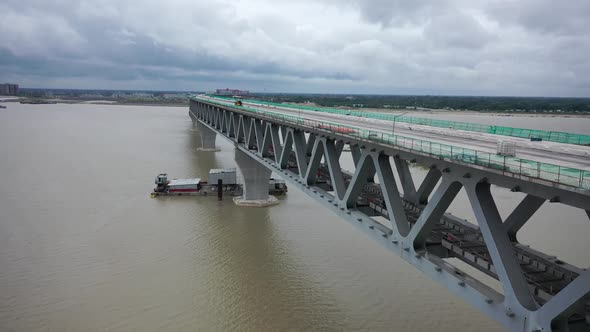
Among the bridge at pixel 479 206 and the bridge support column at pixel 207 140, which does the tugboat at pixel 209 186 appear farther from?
the bridge support column at pixel 207 140

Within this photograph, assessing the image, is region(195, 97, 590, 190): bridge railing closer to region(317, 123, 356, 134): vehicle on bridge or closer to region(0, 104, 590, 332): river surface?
region(317, 123, 356, 134): vehicle on bridge

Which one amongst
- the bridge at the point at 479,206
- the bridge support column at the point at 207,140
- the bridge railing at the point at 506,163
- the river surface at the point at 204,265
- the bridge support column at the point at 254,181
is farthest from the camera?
the bridge support column at the point at 207,140

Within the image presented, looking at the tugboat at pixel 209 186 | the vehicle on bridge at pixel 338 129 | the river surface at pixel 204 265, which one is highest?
the vehicle on bridge at pixel 338 129

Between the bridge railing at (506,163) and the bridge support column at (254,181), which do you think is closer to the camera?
the bridge railing at (506,163)

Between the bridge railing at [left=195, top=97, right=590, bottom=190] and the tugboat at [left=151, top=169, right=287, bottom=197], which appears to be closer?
the bridge railing at [left=195, top=97, right=590, bottom=190]

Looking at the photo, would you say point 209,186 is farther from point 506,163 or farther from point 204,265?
point 506,163

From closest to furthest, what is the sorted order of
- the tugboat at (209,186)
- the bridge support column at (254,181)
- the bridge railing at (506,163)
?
1. the bridge railing at (506,163)
2. the bridge support column at (254,181)
3. the tugboat at (209,186)

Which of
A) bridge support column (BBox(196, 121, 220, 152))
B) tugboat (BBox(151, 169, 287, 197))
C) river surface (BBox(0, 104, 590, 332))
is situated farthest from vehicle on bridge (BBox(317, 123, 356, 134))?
bridge support column (BBox(196, 121, 220, 152))

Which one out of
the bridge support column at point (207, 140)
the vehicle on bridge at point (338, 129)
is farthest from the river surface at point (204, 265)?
the bridge support column at point (207, 140)
